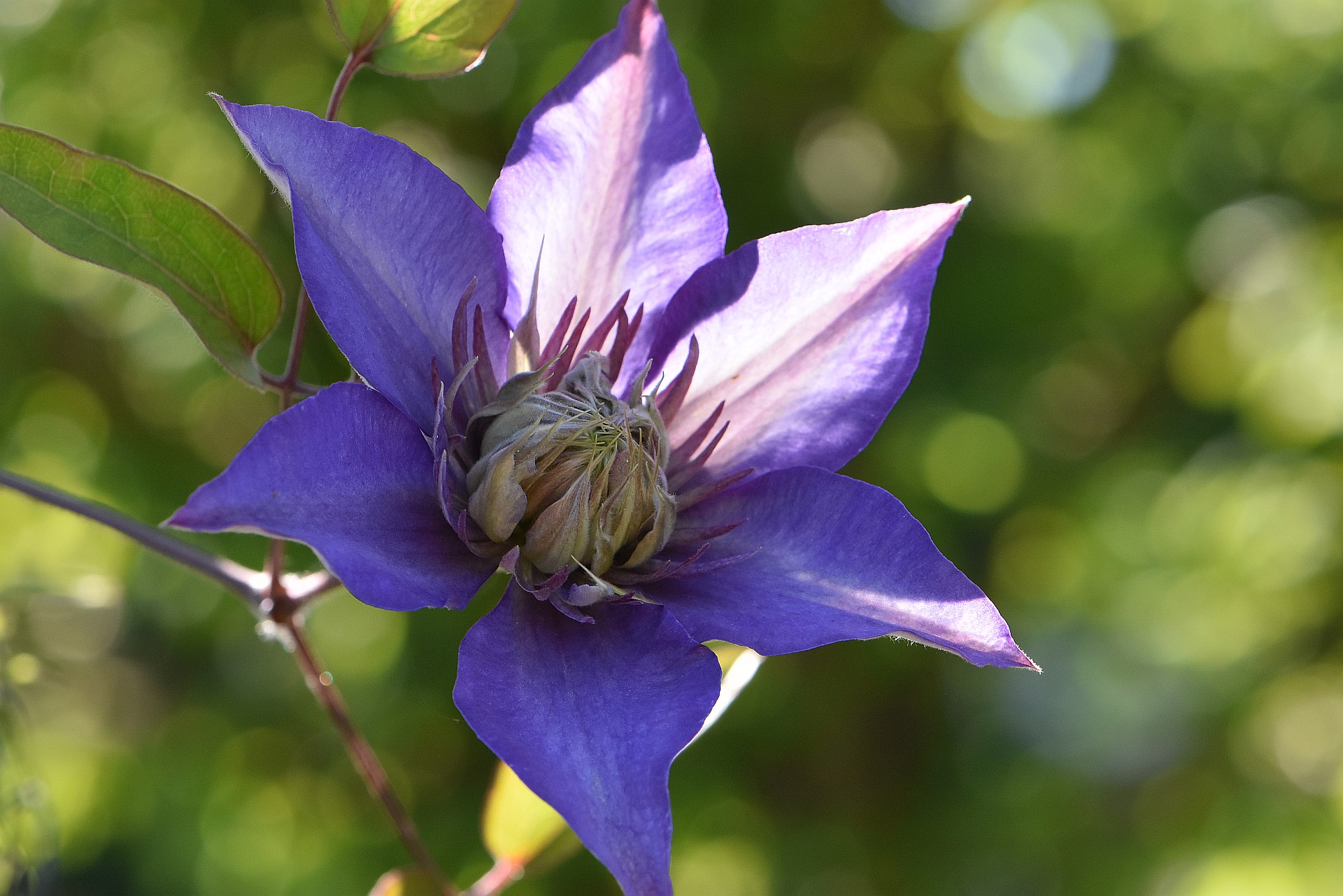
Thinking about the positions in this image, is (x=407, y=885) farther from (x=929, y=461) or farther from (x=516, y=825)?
(x=929, y=461)

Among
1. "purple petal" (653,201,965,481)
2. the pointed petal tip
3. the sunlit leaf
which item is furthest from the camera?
the sunlit leaf

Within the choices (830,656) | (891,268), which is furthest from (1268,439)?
(891,268)

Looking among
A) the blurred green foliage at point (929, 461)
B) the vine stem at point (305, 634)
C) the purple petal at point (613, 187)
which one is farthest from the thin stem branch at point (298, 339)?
the blurred green foliage at point (929, 461)

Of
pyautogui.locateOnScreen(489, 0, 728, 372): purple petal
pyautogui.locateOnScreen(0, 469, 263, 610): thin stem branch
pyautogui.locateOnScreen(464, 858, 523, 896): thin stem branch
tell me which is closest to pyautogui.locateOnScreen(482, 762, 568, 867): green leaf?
pyautogui.locateOnScreen(464, 858, 523, 896): thin stem branch

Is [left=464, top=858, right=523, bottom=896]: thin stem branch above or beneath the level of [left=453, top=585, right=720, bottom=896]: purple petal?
beneath

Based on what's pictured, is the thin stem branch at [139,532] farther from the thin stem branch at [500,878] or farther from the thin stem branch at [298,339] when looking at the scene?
the thin stem branch at [500,878]

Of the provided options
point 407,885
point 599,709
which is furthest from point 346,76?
point 407,885

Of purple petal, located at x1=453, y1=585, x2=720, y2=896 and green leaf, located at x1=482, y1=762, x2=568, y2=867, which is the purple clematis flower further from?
green leaf, located at x1=482, y1=762, x2=568, y2=867
